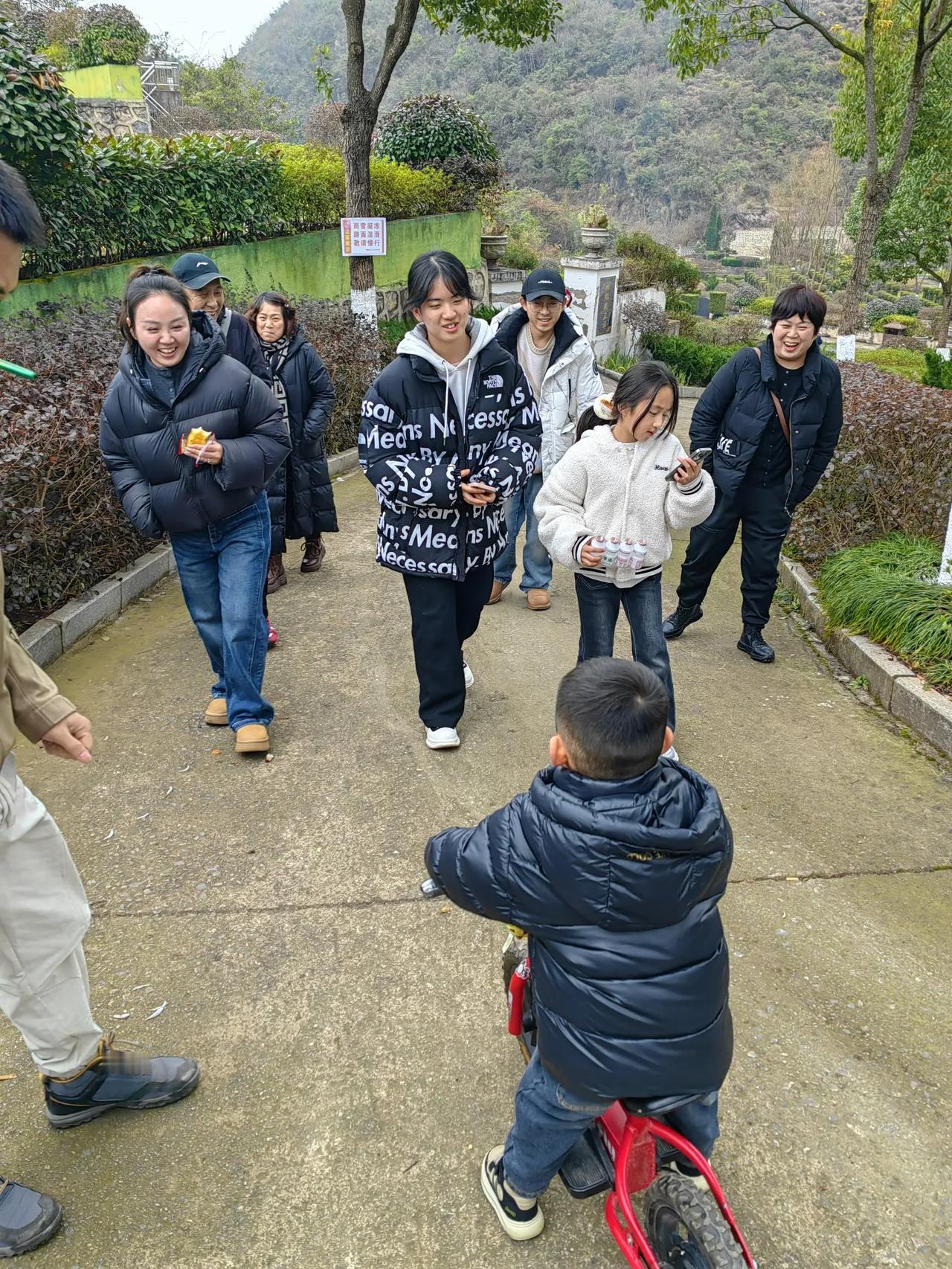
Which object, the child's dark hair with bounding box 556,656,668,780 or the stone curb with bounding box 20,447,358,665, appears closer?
the child's dark hair with bounding box 556,656,668,780

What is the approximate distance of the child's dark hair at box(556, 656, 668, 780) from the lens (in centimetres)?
164

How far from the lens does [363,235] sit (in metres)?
9.22

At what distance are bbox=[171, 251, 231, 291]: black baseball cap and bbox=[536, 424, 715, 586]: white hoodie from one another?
202cm

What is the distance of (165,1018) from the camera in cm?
253

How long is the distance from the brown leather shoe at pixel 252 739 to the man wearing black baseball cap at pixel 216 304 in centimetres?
168

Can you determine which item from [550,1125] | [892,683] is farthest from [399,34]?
[550,1125]

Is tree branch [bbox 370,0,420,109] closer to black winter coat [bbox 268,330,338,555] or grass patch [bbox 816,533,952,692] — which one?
black winter coat [bbox 268,330,338,555]

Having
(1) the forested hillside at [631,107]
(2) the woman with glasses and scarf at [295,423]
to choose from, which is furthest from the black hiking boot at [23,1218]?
(1) the forested hillside at [631,107]

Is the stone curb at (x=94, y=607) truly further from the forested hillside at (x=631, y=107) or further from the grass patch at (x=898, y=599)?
the forested hillside at (x=631, y=107)

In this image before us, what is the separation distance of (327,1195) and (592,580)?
2.29m

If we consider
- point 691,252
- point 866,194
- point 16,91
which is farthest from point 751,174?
point 16,91

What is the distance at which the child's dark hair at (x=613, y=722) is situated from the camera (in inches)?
64.7

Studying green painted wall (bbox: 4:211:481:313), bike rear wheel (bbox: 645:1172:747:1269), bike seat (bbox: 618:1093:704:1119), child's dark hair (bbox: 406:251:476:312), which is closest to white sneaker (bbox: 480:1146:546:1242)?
bike rear wheel (bbox: 645:1172:747:1269)

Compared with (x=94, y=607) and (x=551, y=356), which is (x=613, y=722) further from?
(x=94, y=607)
